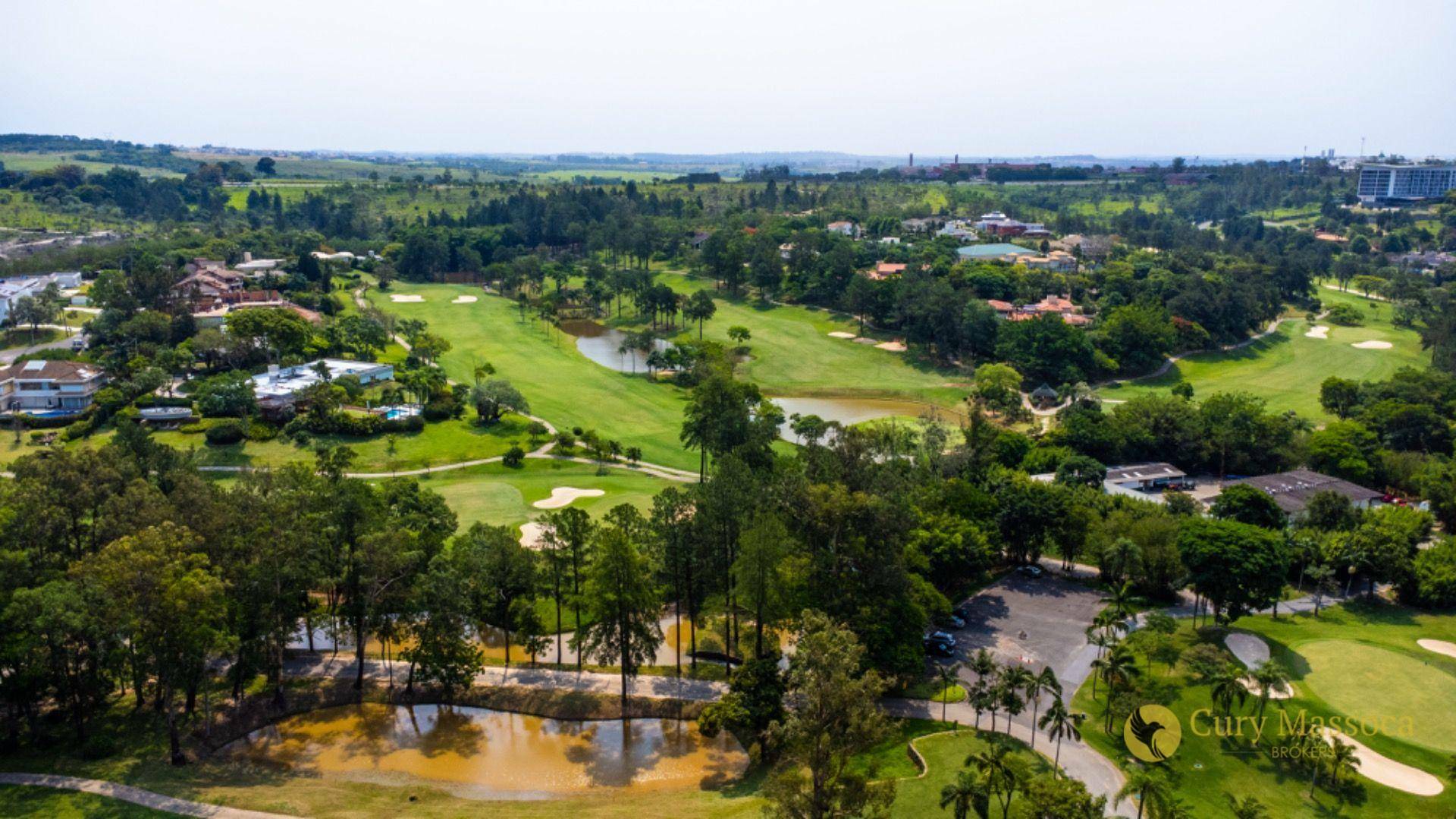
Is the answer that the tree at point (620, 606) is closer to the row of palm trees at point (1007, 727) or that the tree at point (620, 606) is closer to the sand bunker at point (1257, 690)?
the row of palm trees at point (1007, 727)

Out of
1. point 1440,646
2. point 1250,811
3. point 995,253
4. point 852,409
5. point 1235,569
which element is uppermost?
point 995,253

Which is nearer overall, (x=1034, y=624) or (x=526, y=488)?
(x=1034, y=624)

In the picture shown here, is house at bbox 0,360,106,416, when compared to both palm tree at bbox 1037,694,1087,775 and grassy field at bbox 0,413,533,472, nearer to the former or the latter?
grassy field at bbox 0,413,533,472

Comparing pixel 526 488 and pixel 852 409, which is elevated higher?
pixel 852 409

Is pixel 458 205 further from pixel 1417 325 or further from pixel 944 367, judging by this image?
pixel 1417 325

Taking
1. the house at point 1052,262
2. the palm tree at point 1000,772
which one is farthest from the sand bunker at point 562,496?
the house at point 1052,262

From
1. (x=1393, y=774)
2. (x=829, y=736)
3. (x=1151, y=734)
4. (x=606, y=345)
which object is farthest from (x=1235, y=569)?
(x=606, y=345)

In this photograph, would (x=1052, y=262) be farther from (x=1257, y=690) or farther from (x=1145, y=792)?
(x=1145, y=792)
